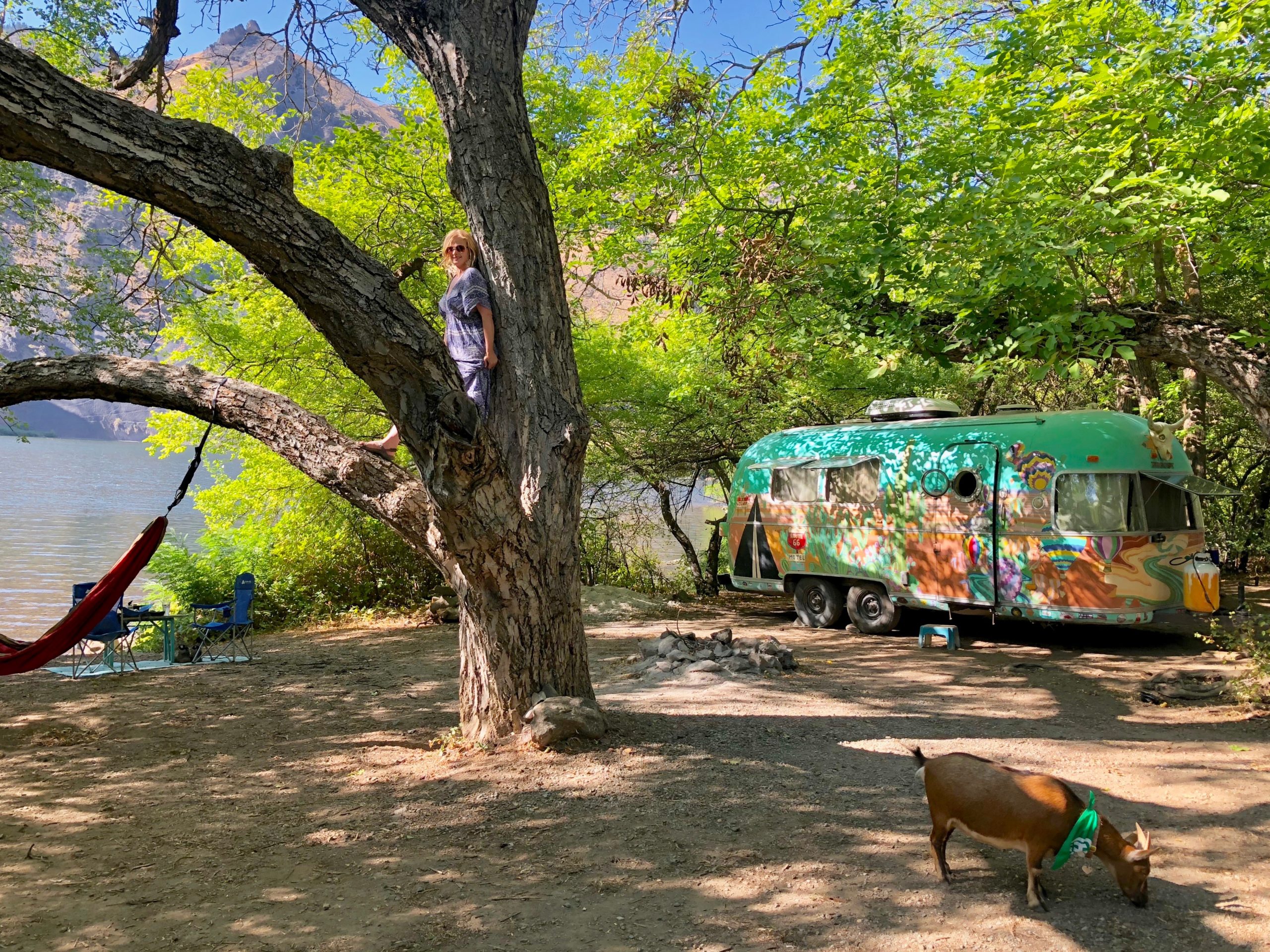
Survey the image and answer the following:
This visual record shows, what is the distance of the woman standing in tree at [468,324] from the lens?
219 inches

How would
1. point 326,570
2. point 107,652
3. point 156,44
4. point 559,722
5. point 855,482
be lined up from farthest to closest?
point 326,570 → point 855,482 → point 107,652 → point 156,44 → point 559,722

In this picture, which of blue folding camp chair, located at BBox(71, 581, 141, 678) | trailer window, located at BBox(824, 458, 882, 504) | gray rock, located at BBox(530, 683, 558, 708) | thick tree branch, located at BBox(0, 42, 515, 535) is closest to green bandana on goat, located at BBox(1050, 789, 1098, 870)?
gray rock, located at BBox(530, 683, 558, 708)

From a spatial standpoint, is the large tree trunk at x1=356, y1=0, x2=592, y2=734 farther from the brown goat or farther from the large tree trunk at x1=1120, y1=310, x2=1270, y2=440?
the large tree trunk at x1=1120, y1=310, x2=1270, y2=440

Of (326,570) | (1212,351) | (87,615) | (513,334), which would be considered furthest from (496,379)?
(326,570)

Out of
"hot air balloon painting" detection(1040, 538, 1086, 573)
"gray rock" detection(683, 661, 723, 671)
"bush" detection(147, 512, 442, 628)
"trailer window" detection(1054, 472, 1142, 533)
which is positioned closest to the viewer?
"gray rock" detection(683, 661, 723, 671)

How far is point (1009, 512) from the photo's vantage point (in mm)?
9883

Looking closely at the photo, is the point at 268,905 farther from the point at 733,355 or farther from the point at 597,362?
the point at 597,362

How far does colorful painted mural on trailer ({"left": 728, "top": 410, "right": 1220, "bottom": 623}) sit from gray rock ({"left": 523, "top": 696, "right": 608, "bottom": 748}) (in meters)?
6.15

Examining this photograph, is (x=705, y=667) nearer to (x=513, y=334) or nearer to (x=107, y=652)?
(x=513, y=334)

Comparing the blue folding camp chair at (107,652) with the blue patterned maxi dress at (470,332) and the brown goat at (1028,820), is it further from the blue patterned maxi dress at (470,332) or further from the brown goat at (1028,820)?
the brown goat at (1028,820)

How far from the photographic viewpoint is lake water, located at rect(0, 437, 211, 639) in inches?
704

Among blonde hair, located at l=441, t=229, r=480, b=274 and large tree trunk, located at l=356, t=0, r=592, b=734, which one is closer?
large tree trunk, located at l=356, t=0, r=592, b=734

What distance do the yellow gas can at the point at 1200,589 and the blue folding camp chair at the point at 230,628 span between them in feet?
34.3

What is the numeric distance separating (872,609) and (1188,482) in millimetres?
4030
